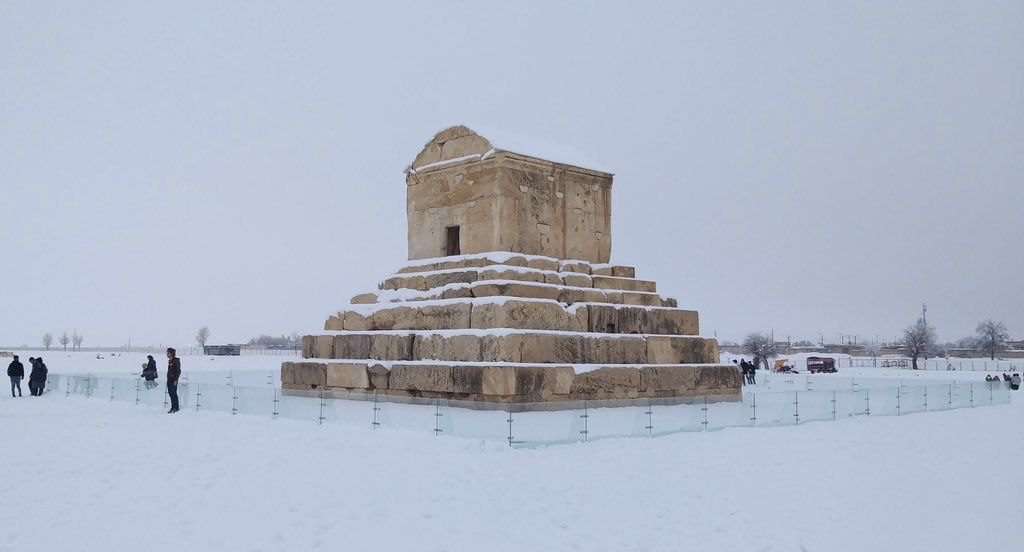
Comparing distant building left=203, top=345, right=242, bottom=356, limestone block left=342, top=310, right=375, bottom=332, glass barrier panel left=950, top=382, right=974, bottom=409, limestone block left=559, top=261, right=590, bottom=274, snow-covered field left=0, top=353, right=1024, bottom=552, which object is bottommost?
snow-covered field left=0, top=353, right=1024, bottom=552

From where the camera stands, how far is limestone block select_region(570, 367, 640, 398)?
1758cm

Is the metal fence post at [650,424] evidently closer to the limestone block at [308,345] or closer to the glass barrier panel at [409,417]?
the glass barrier panel at [409,417]

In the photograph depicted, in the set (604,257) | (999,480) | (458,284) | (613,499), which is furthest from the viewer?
(604,257)

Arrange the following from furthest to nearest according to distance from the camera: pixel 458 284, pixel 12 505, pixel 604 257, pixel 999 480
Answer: pixel 604 257, pixel 458 284, pixel 999 480, pixel 12 505

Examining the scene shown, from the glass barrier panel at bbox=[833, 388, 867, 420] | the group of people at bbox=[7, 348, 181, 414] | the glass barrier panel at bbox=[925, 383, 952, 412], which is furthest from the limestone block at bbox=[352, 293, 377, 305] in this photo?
the glass barrier panel at bbox=[925, 383, 952, 412]

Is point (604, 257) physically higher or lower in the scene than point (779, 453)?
higher

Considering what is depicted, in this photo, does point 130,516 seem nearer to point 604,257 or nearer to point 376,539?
point 376,539

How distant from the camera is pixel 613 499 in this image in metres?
10.9

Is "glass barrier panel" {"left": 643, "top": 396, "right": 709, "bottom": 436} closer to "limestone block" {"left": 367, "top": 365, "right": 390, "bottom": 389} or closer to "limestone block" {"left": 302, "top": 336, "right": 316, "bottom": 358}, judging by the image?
"limestone block" {"left": 367, "top": 365, "right": 390, "bottom": 389}

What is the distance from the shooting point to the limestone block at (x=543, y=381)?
1653cm

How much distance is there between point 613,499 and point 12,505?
22.7 feet

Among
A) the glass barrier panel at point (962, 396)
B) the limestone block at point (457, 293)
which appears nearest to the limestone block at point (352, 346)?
the limestone block at point (457, 293)

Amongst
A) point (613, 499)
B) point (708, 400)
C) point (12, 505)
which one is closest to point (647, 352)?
point (708, 400)

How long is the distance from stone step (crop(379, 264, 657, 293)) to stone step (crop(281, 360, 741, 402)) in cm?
248
